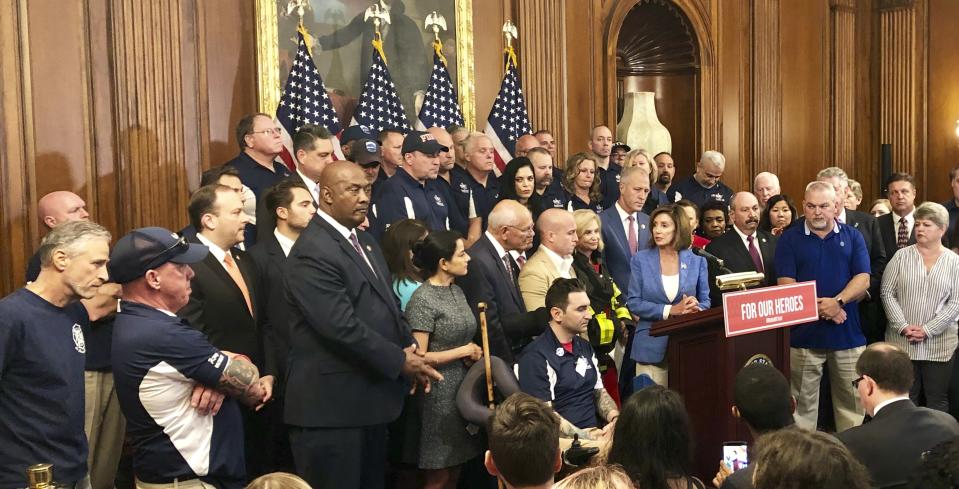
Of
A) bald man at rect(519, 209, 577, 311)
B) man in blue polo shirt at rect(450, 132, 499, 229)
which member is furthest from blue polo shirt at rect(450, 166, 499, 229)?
bald man at rect(519, 209, 577, 311)

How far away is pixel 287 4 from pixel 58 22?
5.55ft

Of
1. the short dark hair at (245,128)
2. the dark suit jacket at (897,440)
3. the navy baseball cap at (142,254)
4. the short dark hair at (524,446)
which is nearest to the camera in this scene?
the short dark hair at (524,446)

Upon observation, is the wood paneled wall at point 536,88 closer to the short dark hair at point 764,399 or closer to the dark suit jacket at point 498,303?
the dark suit jacket at point 498,303

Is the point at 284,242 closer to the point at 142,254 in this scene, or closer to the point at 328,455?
the point at 328,455

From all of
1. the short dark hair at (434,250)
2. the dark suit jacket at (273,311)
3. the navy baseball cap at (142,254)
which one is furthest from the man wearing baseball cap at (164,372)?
the short dark hair at (434,250)

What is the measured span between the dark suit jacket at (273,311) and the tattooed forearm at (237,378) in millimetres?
1134

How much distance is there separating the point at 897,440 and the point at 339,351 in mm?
2100

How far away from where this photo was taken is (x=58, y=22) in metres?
6.02

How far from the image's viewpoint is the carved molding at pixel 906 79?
1259 cm

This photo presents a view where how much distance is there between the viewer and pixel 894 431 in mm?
3688

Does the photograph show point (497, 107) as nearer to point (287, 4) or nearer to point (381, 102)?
point (381, 102)

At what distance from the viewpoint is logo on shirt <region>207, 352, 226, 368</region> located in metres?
3.38

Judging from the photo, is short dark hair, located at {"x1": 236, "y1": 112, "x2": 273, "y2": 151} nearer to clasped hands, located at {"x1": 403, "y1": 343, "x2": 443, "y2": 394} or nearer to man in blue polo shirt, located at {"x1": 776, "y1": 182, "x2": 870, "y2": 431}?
clasped hands, located at {"x1": 403, "y1": 343, "x2": 443, "y2": 394}

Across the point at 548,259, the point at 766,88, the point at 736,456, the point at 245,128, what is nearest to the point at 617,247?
the point at 548,259
